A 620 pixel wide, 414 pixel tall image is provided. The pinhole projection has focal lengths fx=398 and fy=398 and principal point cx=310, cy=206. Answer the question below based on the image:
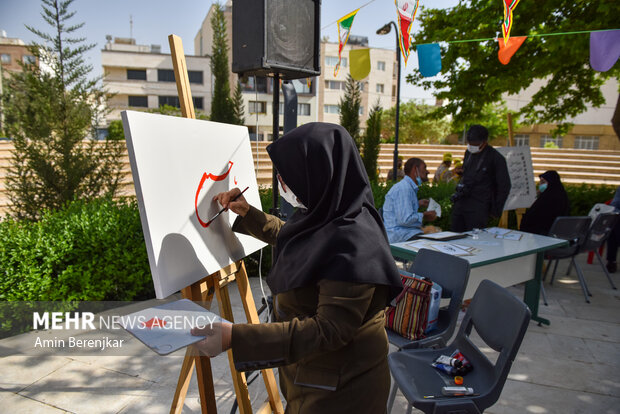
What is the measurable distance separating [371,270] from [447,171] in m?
9.81

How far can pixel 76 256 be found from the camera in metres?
3.73

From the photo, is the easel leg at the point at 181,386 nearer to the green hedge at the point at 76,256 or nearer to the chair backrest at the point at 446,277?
the chair backrest at the point at 446,277

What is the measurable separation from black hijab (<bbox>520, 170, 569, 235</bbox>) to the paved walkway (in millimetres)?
1659

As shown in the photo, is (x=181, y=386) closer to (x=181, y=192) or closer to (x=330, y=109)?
(x=181, y=192)

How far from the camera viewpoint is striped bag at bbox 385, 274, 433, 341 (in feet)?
8.07

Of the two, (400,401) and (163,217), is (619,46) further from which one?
(163,217)

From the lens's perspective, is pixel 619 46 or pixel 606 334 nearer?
pixel 606 334

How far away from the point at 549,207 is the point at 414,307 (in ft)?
11.8

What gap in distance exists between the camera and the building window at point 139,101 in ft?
130

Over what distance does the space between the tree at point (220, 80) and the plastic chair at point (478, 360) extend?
17736 mm

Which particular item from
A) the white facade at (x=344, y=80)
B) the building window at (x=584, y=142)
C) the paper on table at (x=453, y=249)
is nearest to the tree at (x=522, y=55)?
the paper on table at (x=453, y=249)

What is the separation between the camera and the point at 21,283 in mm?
3348

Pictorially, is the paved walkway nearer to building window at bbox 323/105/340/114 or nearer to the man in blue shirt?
the man in blue shirt

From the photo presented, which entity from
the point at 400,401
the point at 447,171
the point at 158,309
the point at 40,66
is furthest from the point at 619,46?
the point at 40,66
